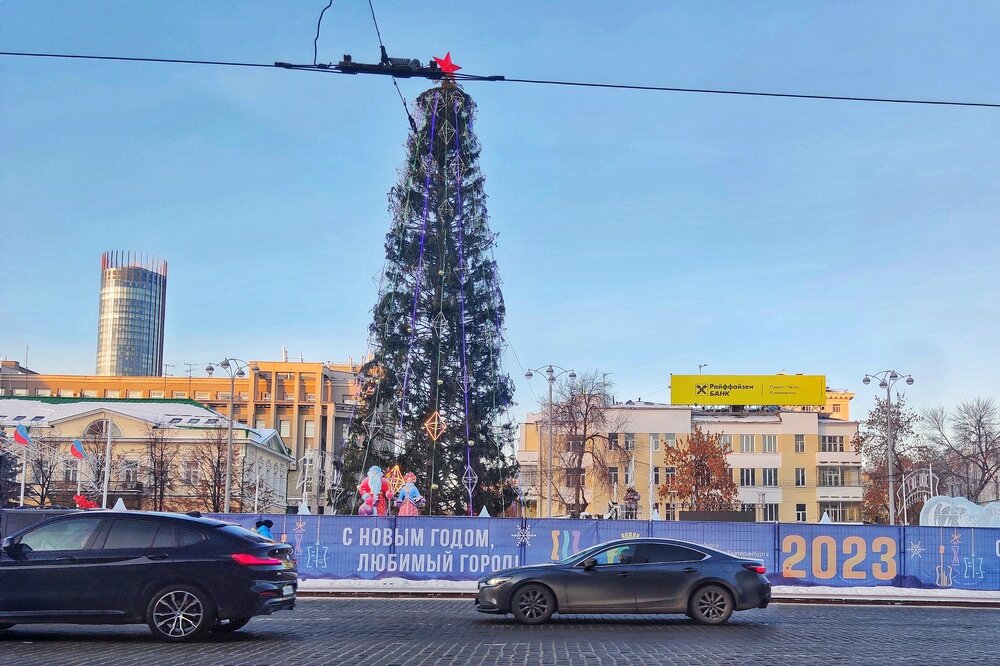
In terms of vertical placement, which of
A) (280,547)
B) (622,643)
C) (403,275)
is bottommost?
(622,643)

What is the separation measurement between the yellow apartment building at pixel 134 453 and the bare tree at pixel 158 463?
0.10 m

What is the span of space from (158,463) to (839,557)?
56807 mm

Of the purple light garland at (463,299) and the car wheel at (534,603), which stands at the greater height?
the purple light garland at (463,299)

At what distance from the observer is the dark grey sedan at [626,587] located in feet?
60.7

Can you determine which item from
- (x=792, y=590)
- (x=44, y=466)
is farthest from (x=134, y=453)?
(x=792, y=590)

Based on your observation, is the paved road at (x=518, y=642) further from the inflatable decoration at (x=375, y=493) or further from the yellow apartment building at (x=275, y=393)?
the yellow apartment building at (x=275, y=393)

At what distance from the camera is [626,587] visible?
1862 cm

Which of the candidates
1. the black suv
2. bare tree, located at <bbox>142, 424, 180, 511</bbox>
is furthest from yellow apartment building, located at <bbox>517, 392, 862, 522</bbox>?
the black suv

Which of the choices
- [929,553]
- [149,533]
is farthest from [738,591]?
[929,553]

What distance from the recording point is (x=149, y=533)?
14711 millimetres

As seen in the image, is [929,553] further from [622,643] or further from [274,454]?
[274,454]

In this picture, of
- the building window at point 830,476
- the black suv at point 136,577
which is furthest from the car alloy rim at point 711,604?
the building window at point 830,476

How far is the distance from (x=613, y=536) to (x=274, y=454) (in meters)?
71.4

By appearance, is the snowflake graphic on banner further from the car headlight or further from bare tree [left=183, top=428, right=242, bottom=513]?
bare tree [left=183, top=428, right=242, bottom=513]
